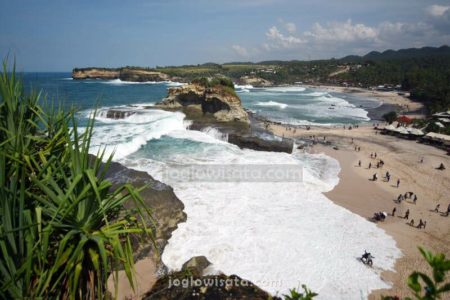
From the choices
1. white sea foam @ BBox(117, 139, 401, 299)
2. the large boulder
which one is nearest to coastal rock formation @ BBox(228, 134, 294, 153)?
white sea foam @ BBox(117, 139, 401, 299)

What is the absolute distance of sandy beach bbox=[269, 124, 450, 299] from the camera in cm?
1580

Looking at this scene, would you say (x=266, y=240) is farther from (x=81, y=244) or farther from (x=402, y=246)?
(x=81, y=244)

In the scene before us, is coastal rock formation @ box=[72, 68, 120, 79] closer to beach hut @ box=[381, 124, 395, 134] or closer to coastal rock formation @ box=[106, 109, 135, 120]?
coastal rock formation @ box=[106, 109, 135, 120]

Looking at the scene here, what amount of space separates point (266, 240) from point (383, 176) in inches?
667

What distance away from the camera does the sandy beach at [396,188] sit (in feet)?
51.9

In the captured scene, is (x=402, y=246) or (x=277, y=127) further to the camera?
(x=277, y=127)

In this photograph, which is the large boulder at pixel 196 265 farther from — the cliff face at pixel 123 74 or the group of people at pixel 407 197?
the cliff face at pixel 123 74

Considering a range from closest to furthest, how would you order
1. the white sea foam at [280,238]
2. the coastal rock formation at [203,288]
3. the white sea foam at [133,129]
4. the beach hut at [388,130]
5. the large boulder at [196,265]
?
1. the coastal rock formation at [203,288]
2. the large boulder at [196,265]
3. the white sea foam at [280,238]
4. the white sea foam at [133,129]
5. the beach hut at [388,130]

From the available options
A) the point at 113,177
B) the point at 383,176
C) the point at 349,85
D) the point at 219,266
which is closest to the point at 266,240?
the point at 219,266

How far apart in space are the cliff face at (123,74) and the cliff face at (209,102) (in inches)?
4427

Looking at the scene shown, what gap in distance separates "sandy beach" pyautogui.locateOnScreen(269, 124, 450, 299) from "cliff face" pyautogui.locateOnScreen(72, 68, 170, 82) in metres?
123

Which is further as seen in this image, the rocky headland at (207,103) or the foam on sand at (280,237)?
the rocky headland at (207,103)

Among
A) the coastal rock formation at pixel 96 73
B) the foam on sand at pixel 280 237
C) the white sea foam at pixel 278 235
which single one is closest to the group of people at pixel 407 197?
the white sea foam at pixel 278 235

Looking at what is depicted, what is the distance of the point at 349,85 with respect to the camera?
132m
